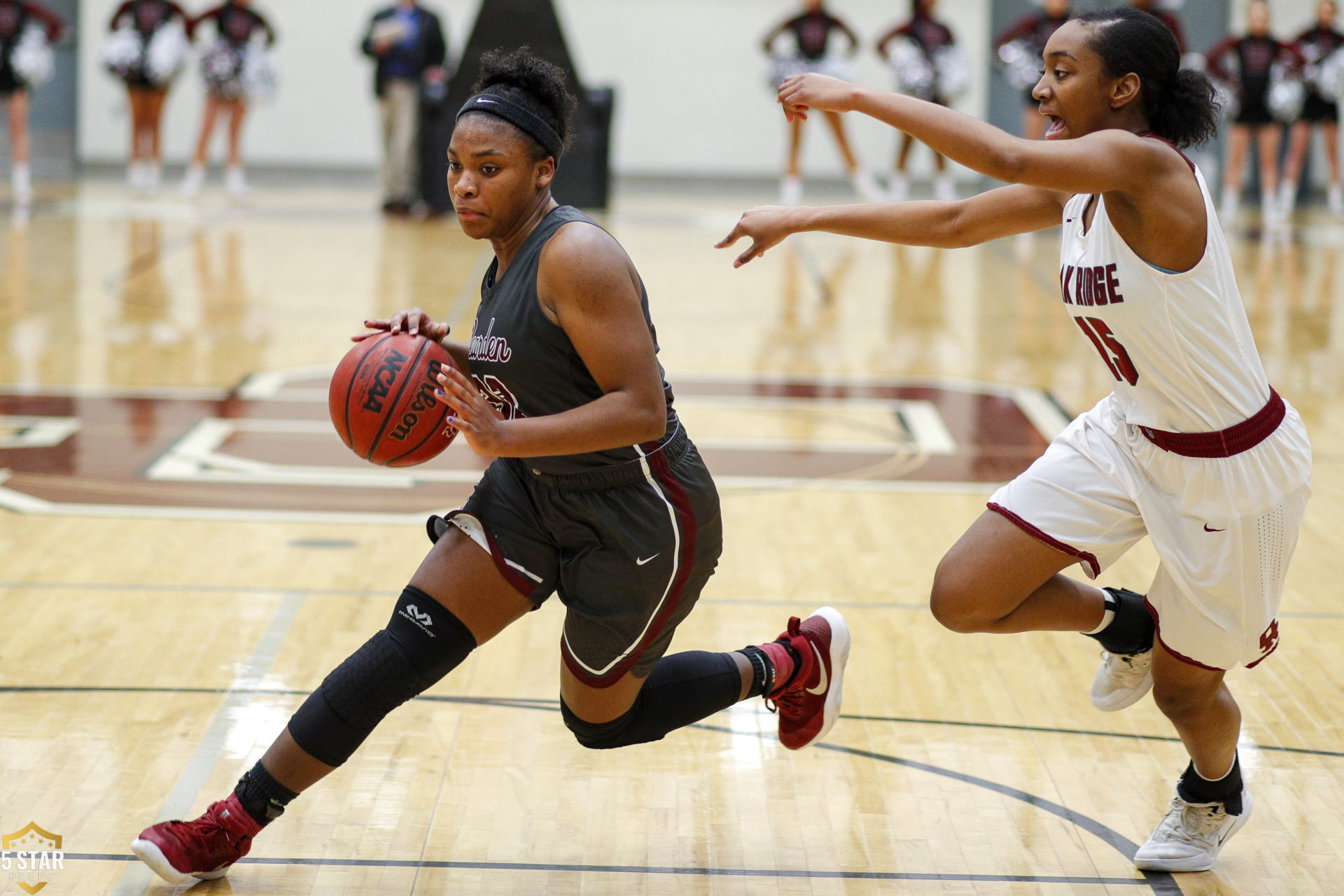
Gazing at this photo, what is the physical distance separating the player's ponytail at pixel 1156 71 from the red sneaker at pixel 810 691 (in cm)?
119

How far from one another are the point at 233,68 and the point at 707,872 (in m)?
13.1

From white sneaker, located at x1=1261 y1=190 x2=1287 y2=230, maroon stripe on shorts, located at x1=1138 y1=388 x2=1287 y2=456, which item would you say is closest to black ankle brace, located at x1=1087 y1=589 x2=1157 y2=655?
maroon stripe on shorts, located at x1=1138 y1=388 x2=1287 y2=456

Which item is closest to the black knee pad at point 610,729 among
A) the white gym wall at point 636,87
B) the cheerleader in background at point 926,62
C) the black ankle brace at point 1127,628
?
the black ankle brace at point 1127,628

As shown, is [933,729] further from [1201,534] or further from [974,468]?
[974,468]

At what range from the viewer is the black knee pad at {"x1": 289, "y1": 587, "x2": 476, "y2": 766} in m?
2.56

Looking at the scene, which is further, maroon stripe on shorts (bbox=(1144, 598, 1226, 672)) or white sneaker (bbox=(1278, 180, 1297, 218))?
white sneaker (bbox=(1278, 180, 1297, 218))

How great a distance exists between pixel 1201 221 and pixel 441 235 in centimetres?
1024

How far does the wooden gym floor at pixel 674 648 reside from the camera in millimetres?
2787

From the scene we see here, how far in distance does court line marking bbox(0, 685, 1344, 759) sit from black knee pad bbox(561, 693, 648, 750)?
672 mm

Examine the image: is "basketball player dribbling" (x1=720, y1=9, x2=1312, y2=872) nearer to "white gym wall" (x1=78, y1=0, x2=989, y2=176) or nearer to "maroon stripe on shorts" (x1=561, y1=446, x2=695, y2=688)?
"maroon stripe on shorts" (x1=561, y1=446, x2=695, y2=688)

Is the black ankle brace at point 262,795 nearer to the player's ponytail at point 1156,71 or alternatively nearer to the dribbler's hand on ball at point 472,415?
the dribbler's hand on ball at point 472,415

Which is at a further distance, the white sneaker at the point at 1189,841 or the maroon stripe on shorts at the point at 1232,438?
the white sneaker at the point at 1189,841

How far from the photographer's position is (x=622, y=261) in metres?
2.47

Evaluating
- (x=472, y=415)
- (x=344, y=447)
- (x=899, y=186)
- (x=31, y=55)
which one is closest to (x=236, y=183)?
(x=31, y=55)
